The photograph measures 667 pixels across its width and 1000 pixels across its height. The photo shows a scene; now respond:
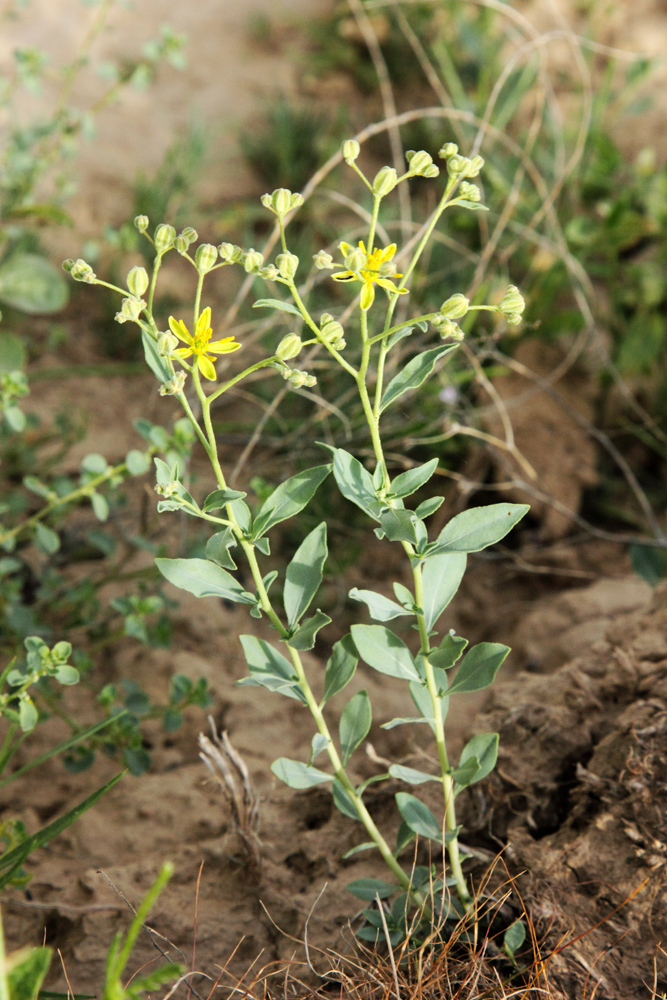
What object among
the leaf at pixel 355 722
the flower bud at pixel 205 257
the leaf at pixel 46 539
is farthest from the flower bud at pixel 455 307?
the leaf at pixel 46 539

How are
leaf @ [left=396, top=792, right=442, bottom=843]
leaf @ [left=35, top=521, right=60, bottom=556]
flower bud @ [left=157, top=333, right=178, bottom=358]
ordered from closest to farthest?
flower bud @ [left=157, top=333, right=178, bottom=358], leaf @ [left=396, top=792, right=442, bottom=843], leaf @ [left=35, top=521, right=60, bottom=556]

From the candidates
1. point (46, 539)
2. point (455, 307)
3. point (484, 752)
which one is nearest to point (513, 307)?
point (455, 307)

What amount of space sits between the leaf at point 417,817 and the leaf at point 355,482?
0.39 metres

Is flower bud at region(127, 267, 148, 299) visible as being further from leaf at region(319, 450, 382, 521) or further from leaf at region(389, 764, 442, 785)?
leaf at region(389, 764, 442, 785)

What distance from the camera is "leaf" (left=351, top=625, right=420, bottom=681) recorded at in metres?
0.96

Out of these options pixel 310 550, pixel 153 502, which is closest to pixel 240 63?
pixel 153 502

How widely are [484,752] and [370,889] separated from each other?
9.0 inches

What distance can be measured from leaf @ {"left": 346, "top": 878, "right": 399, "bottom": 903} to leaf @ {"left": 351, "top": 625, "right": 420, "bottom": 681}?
0.29m

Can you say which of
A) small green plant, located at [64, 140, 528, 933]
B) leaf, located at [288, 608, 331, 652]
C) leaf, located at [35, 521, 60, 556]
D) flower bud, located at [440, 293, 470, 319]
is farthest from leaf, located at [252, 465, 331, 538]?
leaf, located at [35, 521, 60, 556]

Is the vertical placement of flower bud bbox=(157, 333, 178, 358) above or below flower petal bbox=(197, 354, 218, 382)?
above

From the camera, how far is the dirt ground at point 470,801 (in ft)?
3.47

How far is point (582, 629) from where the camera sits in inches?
65.6

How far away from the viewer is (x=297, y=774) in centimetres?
100

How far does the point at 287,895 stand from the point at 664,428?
154 centimetres
